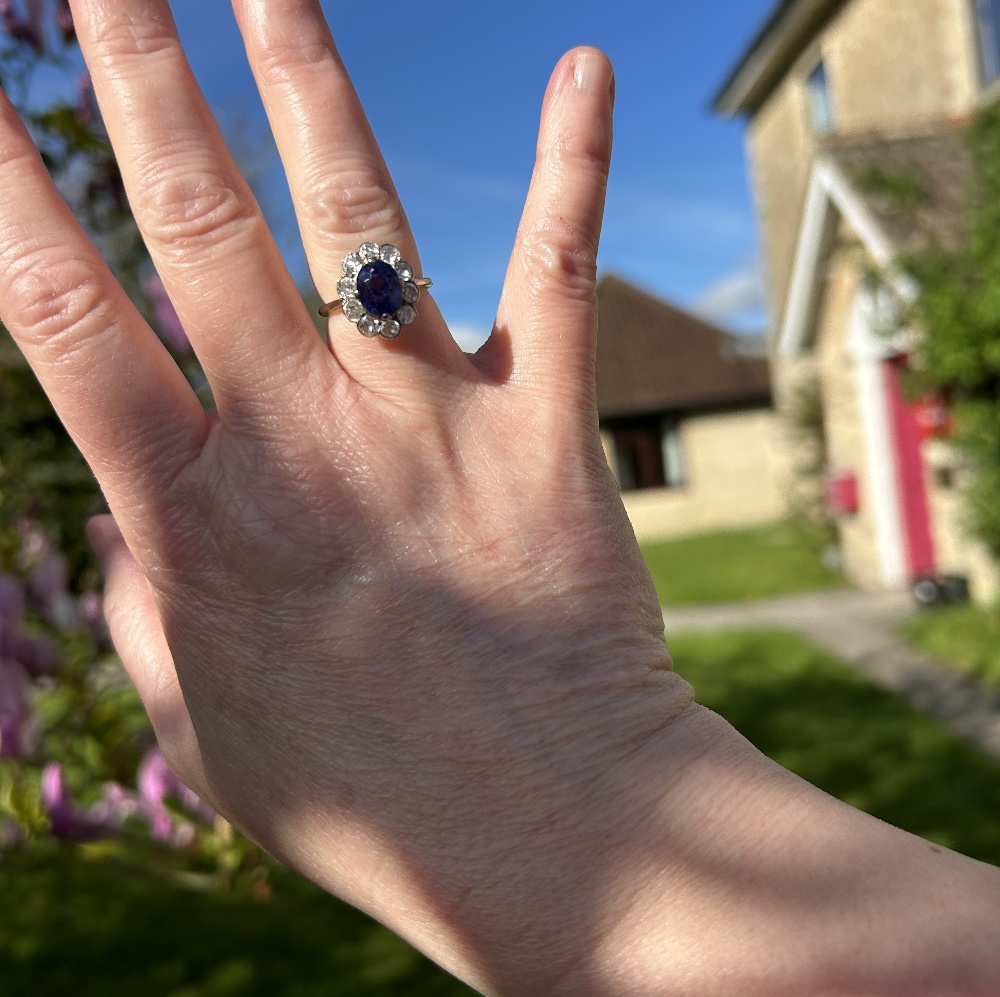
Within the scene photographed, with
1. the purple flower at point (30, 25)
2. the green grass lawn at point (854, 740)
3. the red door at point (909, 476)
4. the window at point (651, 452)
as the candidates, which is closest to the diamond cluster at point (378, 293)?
the purple flower at point (30, 25)

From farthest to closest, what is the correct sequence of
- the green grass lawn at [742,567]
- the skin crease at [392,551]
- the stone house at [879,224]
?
the green grass lawn at [742,567]
the stone house at [879,224]
the skin crease at [392,551]

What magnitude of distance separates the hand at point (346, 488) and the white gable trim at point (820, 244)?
298 inches

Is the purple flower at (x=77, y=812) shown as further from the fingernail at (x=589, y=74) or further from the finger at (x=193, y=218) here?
the fingernail at (x=589, y=74)

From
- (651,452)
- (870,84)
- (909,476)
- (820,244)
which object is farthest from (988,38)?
(651,452)

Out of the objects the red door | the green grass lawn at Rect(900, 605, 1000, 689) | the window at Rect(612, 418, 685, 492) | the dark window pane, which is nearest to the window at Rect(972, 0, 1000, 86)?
the red door

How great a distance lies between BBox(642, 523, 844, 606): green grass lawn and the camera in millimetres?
13219

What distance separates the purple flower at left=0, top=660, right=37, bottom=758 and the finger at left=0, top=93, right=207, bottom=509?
0.68 meters

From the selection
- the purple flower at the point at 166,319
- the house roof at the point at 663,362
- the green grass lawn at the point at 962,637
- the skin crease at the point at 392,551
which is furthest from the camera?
the house roof at the point at 663,362

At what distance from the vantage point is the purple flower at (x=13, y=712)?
1798 millimetres

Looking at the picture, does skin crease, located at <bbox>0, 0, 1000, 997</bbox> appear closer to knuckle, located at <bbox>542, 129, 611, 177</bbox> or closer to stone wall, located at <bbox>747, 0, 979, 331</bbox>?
knuckle, located at <bbox>542, 129, 611, 177</bbox>

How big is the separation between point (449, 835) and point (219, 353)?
0.65 meters

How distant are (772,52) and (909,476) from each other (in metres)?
7.09

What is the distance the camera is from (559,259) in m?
1.35

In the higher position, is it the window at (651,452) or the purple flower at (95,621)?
the purple flower at (95,621)
